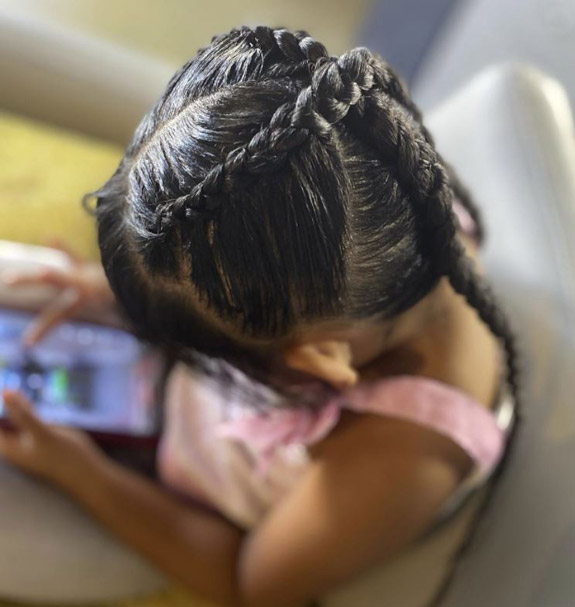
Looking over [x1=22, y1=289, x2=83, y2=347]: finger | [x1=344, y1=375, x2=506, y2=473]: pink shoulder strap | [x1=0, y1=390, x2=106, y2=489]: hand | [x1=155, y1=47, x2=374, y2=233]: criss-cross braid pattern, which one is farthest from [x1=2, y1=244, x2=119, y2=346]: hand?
[x1=155, y1=47, x2=374, y2=233]: criss-cross braid pattern

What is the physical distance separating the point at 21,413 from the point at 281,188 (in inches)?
17.6

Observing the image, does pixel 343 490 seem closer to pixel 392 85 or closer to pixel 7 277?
pixel 392 85

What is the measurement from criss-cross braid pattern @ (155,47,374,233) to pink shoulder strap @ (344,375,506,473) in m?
0.25

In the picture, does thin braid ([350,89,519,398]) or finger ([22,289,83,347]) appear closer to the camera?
thin braid ([350,89,519,398])

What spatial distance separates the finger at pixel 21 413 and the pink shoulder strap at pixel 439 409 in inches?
12.5

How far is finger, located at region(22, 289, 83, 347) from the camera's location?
704mm

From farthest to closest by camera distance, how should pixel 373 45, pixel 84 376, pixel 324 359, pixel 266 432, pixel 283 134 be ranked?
pixel 373 45
pixel 84 376
pixel 266 432
pixel 324 359
pixel 283 134

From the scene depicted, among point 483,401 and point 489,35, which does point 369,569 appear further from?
point 489,35

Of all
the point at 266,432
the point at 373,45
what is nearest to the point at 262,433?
the point at 266,432

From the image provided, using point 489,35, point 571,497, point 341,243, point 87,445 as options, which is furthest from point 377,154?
point 489,35

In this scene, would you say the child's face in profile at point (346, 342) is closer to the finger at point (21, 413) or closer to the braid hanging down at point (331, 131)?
the braid hanging down at point (331, 131)

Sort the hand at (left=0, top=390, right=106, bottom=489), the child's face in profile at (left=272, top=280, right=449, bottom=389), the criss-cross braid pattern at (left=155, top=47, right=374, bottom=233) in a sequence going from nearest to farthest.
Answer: the criss-cross braid pattern at (left=155, top=47, right=374, bottom=233) → the child's face in profile at (left=272, top=280, right=449, bottom=389) → the hand at (left=0, top=390, right=106, bottom=489)

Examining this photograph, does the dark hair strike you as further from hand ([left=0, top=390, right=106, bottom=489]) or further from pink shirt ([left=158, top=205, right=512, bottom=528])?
hand ([left=0, top=390, right=106, bottom=489])

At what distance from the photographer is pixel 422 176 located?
324 millimetres
